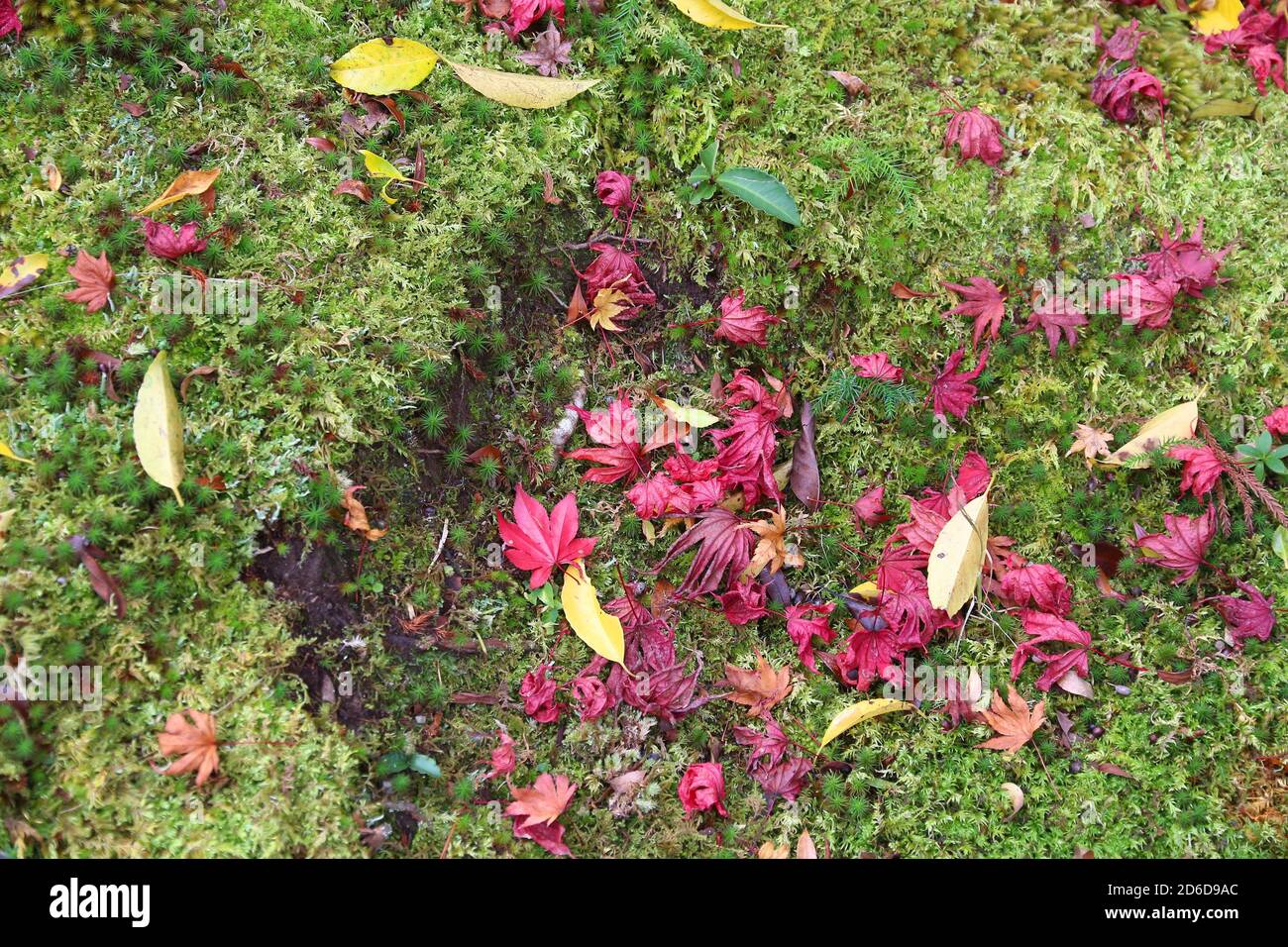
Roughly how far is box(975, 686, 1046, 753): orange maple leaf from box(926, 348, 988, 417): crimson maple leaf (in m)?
0.90

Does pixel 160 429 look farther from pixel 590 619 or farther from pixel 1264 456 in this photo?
pixel 1264 456

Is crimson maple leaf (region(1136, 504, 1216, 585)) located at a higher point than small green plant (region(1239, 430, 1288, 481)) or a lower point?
lower

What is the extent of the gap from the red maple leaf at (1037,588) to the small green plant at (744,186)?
52.1 inches

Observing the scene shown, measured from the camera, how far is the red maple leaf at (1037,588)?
256 cm

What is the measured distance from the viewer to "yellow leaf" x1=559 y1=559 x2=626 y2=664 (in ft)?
7.75

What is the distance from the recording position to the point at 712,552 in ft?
8.23

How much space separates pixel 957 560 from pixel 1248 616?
3.27 ft

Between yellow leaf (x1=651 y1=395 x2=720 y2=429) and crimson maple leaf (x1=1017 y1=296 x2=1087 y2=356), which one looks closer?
yellow leaf (x1=651 y1=395 x2=720 y2=429)

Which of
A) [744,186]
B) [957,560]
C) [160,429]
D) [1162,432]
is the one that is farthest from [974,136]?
[160,429]

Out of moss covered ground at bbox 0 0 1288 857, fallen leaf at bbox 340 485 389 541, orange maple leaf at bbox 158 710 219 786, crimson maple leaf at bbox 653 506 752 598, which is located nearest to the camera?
orange maple leaf at bbox 158 710 219 786

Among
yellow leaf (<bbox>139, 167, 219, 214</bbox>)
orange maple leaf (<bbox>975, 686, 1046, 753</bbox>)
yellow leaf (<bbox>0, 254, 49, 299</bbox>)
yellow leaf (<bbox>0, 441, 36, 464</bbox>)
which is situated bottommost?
orange maple leaf (<bbox>975, 686, 1046, 753</bbox>)

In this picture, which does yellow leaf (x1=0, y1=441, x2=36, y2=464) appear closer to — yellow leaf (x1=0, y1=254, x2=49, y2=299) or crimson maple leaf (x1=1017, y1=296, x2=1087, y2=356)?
yellow leaf (x1=0, y1=254, x2=49, y2=299)

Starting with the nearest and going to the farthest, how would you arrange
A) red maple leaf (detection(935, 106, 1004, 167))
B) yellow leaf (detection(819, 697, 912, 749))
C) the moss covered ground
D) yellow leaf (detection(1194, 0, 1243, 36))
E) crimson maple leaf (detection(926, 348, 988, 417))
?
the moss covered ground
yellow leaf (detection(819, 697, 912, 749))
crimson maple leaf (detection(926, 348, 988, 417))
red maple leaf (detection(935, 106, 1004, 167))
yellow leaf (detection(1194, 0, 1243, 36))

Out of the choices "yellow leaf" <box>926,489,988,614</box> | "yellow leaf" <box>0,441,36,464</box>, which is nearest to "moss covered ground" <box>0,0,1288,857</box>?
"yellow leaf" <box>0,441,36,464</box>
